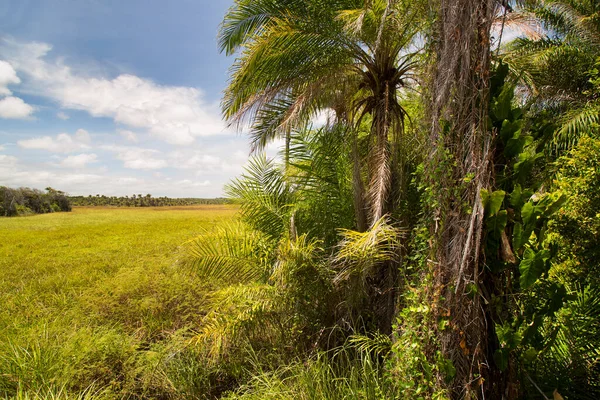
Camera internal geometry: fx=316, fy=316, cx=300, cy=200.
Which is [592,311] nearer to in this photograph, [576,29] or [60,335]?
[60,335]

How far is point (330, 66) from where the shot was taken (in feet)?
15.9

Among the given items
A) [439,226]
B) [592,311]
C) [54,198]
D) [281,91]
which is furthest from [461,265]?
[54,198]

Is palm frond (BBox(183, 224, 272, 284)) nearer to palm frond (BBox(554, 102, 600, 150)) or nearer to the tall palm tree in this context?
the tall palm tree

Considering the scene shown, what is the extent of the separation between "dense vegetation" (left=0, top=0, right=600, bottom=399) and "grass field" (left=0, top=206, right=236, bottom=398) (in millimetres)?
126

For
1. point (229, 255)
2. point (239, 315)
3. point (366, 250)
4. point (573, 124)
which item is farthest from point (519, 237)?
point (573, 124)

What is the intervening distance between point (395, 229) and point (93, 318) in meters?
6.52

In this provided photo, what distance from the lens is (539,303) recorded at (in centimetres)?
254

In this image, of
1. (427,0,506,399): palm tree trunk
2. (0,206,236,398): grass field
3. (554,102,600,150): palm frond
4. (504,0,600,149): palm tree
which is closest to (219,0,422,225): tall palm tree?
(427,0,506,399): palm tree trunk

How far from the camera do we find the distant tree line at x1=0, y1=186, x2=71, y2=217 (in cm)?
2427

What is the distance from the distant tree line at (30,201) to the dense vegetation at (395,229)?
2511 cm

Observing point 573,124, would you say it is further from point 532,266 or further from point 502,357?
point 502,357

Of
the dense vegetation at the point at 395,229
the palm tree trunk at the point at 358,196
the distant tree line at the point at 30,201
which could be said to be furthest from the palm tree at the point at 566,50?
the distant tree line at the point at 30,201

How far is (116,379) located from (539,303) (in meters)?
5.47

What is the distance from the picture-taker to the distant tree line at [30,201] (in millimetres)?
24266
